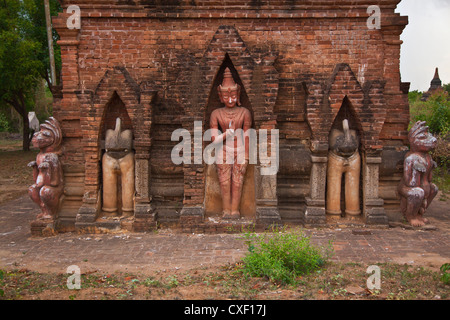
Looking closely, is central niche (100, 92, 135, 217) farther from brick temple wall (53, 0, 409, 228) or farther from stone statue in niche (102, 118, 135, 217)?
brick temple wall (53, 0, 409, 228)

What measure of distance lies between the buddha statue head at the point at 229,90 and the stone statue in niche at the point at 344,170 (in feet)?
6.56

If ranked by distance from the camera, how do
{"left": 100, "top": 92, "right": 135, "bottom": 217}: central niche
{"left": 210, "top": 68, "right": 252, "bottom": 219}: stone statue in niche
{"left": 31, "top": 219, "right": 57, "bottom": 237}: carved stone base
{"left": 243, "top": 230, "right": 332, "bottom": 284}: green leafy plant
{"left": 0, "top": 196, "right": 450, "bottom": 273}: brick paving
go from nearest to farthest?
{"left": 243, "top": 230, "right": 332, "bottom": 284}: green leafy plant < {"left": 0, "top": 196, "right": 450, "bottom": 273}: brick paving < {"left": 31, "top": 219, "right": 57, "bottom": 237}: carved stone base < {"left": 210, "top": 68, "right": 252, "bottom": 219}: stone statue in niche < {"left": 100, "top": 92, "right": 135, "bottom": 217}: central niche

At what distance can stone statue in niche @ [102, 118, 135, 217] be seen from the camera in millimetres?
7012

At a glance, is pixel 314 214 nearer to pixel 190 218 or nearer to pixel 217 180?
pixel 217 180

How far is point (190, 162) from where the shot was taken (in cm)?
683

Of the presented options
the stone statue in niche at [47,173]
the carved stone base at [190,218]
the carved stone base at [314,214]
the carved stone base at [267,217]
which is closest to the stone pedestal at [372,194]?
the carved stone base at [314,214]

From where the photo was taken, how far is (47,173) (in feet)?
22.3

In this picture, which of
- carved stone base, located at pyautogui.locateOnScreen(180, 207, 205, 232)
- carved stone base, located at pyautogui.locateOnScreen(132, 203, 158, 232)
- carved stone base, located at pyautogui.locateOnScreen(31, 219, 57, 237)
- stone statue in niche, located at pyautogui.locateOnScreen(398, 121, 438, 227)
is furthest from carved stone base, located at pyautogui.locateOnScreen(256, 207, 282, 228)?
carved stone base, located at pyautogui.locateOnScreen(31, 219, 57, 237)

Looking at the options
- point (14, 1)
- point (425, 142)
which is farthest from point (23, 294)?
point (14, 1)

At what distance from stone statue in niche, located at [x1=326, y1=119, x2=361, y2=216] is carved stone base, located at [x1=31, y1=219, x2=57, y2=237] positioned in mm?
5196

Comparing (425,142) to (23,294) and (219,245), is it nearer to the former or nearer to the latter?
(219,245)

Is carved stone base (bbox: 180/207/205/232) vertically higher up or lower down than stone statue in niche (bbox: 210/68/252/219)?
lower down

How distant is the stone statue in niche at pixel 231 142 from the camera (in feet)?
22.5

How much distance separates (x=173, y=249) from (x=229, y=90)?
9.94 feet
